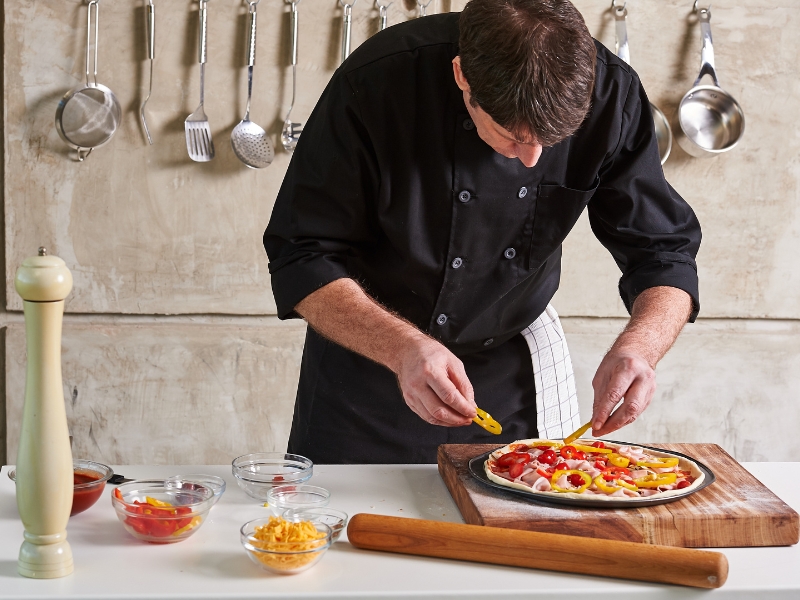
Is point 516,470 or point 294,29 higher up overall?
point 294,29

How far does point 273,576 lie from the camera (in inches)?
40.5

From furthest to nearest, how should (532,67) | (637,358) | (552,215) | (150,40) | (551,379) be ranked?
(150,40) < (551,379) < (552,215) < (637,358) < (532,67)

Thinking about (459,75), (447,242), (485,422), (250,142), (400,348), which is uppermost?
(459,75)

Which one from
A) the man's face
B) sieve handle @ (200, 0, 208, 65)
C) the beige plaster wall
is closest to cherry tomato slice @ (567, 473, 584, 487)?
the man's face

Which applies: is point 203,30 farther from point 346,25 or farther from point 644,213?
point 644,213

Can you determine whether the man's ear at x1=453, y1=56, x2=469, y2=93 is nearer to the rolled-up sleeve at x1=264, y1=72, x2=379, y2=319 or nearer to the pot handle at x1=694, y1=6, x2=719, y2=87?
the rolled-up sleeve at x1=264, y1=72, x2=379, y2=319

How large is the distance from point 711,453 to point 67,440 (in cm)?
103

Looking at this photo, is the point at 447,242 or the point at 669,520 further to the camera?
the point at 447,242

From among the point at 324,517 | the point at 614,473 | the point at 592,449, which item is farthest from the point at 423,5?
the point at 324,517

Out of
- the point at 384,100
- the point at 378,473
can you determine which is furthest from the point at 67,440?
the point at 384,100

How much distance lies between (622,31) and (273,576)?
2.05m

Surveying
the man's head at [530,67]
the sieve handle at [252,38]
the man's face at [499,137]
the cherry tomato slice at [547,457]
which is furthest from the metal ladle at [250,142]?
the cherry tomato slice at [547,457]

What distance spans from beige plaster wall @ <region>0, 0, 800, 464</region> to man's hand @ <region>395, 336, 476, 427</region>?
1.40 metres

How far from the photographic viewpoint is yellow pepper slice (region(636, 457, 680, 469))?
1.36 meters
